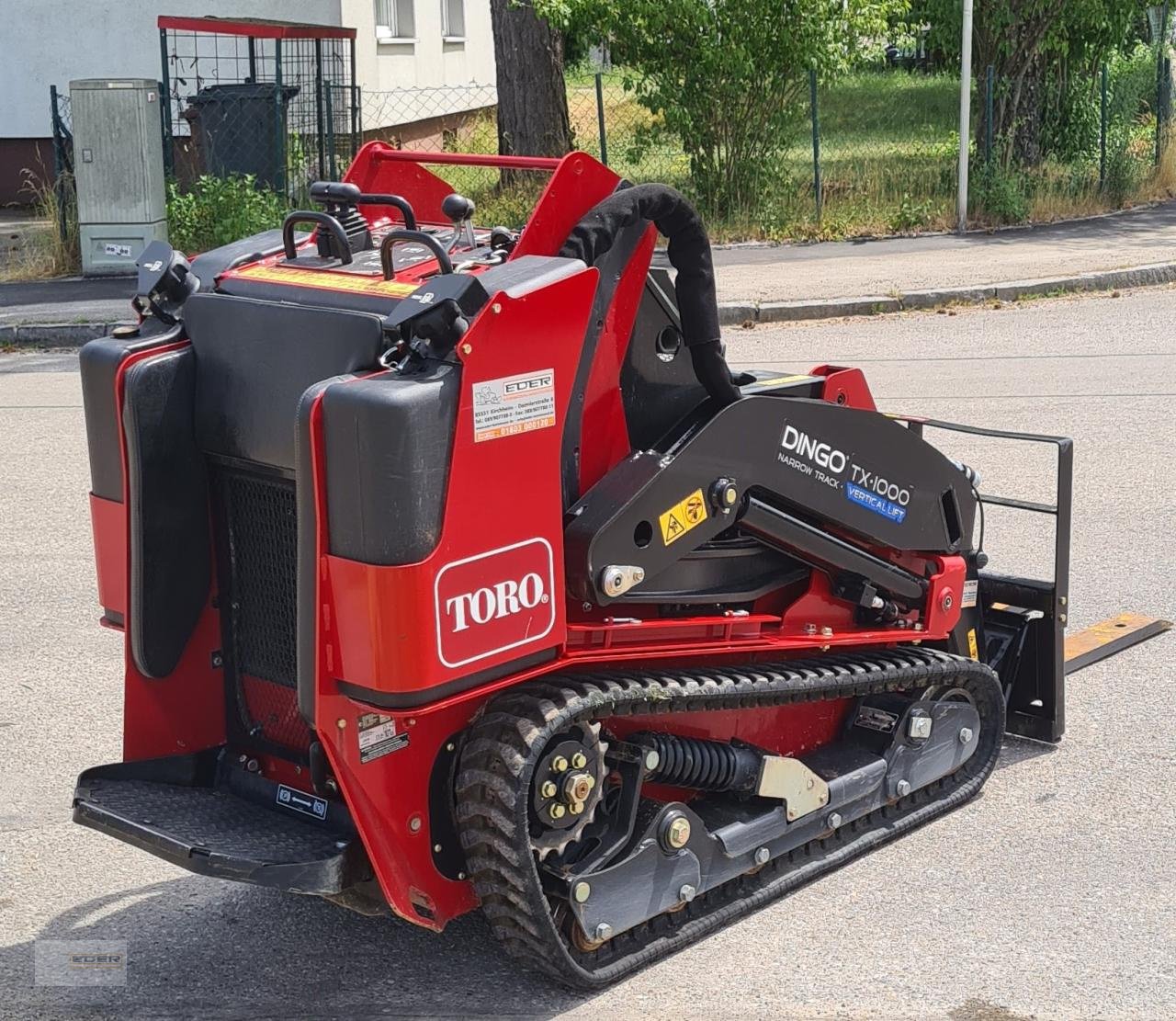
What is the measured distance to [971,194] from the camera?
16.4 m

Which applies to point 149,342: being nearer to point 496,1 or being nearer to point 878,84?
point 496,1

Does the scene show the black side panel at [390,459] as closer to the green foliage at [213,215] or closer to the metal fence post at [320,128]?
the green foliage at [213,215]

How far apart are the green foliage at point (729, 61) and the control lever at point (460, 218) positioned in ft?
37.3

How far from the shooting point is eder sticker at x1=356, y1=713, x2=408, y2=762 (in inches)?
142

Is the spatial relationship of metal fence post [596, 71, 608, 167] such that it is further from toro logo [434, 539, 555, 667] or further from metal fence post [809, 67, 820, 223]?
toro logo [434, 539, 555, 667]

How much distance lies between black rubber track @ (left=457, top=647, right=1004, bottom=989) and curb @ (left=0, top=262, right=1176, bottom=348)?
8.28m

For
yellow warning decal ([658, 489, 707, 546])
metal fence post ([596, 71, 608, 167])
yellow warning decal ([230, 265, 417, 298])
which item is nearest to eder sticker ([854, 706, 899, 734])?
yellow warning decal ([658, 489, 707, 546])

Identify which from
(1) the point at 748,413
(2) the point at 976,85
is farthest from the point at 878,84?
(1) the point at 748,413

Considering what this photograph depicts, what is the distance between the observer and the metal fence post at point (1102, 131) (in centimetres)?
1688

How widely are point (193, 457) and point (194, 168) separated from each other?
12.5 metres

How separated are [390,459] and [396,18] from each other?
2093 cm

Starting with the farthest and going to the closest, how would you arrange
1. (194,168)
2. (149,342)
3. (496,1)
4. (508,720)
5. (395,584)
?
(496,1) → (194,168) → (149,342) → (508,720) → (395,584)

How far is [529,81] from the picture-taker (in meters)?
17.4

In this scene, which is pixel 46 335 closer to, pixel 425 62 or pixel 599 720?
pixel 599 720
